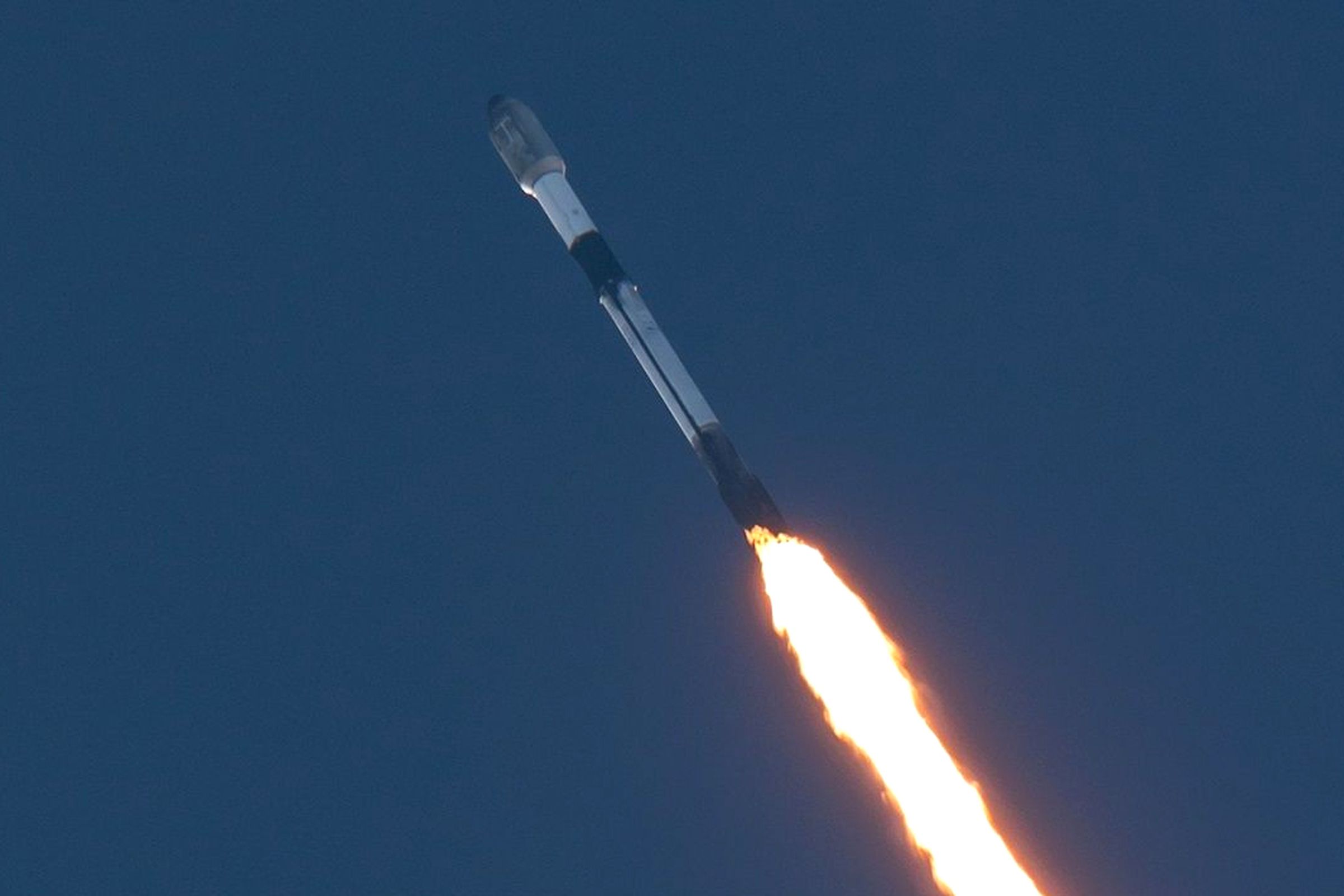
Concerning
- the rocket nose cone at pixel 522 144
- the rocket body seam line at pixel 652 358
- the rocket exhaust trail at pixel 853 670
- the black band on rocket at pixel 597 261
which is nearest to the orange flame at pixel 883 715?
the rocket exhaust trail at pixel 853 670

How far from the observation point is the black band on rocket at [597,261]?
7231cm

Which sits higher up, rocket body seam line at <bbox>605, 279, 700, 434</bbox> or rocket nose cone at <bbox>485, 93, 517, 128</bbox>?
rocket nose cone at <bbox>485, 93, 517, 128</bbox>

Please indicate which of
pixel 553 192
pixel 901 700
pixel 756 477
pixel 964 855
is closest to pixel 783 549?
pixel 756 477

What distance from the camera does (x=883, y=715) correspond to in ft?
222

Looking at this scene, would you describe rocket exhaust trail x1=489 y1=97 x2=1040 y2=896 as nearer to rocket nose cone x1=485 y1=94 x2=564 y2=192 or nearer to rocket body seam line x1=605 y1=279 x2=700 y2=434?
rocket body seam line x1=605 y1=279 x2=700 y2=434

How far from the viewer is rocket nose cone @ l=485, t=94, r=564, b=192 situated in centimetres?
7600

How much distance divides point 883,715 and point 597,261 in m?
21.5

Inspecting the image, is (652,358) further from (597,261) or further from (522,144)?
(522,144)

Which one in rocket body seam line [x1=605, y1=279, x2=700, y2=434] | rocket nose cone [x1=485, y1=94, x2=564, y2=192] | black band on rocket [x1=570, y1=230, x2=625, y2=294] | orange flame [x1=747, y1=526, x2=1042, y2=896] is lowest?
orange flame [x1=747, y1=526, x2=1042, y2=896]

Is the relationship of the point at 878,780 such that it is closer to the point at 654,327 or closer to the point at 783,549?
the point at 783,549

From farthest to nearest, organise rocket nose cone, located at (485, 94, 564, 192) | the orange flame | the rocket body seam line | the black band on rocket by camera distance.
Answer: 1. rocket nose cone, located at (485, 94, 564, 192)
2. the black band on rocket
3. the rocket body seam line
4. the orange flame

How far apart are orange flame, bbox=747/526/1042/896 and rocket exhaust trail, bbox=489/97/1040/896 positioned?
0.10 feet

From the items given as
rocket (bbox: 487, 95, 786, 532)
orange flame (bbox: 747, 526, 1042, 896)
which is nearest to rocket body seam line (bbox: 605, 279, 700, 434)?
rocket (bbox: 487, 95, 786, 532)

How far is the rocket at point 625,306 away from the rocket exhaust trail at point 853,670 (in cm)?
7
